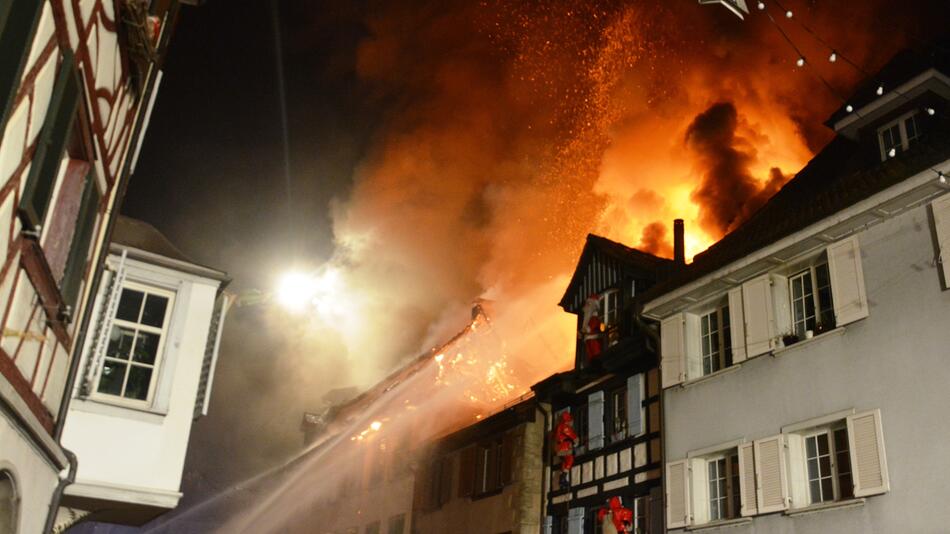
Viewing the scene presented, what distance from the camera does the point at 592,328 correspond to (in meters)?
19.7

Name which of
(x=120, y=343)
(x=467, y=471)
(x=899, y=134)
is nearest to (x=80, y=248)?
(x=120, y=343)

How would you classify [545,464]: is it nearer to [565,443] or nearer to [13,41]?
[565,443]

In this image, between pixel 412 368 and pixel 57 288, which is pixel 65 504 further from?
pixel 412 368

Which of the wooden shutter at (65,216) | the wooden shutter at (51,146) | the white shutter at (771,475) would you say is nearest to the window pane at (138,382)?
the wooden shutter at (65,216)

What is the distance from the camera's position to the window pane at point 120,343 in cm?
1049

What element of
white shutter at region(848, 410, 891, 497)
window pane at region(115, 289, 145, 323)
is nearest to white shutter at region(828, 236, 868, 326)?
white shutter at region(848, 410, 891, 497)

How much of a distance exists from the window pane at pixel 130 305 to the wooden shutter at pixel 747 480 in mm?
9620

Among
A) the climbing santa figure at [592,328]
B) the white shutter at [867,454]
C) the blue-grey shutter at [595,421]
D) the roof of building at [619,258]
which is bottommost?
the white shutter at [867,454]

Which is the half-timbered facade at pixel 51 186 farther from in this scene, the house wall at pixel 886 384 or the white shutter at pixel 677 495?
the house wall at pixel 886 384

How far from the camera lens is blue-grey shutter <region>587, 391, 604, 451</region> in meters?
18.3

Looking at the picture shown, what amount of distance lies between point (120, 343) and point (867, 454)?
10294 millimetres

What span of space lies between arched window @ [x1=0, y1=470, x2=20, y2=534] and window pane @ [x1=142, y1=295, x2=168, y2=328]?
13.4 feet

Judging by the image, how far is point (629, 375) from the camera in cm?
1780

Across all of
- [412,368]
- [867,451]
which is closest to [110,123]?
[867,451]
